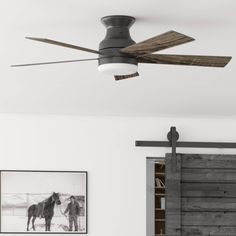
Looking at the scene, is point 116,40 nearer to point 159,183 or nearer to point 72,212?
point 72,212

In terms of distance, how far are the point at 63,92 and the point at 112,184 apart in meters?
1.57

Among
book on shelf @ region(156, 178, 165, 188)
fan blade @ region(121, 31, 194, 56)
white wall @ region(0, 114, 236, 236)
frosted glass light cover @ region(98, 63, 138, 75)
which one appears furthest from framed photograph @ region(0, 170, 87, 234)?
fan blade @ region(121, 31, 194, 56)

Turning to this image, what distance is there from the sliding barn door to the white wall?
0.29 metres

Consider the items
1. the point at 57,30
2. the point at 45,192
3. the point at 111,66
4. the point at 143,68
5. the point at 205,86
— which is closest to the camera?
the point at 111,66

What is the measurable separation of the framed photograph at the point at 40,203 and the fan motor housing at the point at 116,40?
11.4 feet

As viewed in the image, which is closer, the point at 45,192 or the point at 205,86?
the point at 205,86

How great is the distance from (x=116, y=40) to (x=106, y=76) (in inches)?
59.9

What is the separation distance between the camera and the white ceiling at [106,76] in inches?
121

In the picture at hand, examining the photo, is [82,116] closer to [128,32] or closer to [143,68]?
[143,68]

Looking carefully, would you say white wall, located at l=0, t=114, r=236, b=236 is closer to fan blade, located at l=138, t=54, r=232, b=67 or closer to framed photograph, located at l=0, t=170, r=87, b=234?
framed photograph, located at l=0, t=170, r=87, b=234

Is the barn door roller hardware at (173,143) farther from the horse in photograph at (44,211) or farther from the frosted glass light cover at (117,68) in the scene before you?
the frosted glass light cover at (117,68)

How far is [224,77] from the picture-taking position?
4742 mm

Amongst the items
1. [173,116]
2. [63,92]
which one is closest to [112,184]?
[173,116]

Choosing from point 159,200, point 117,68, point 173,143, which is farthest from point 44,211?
point 117,68
